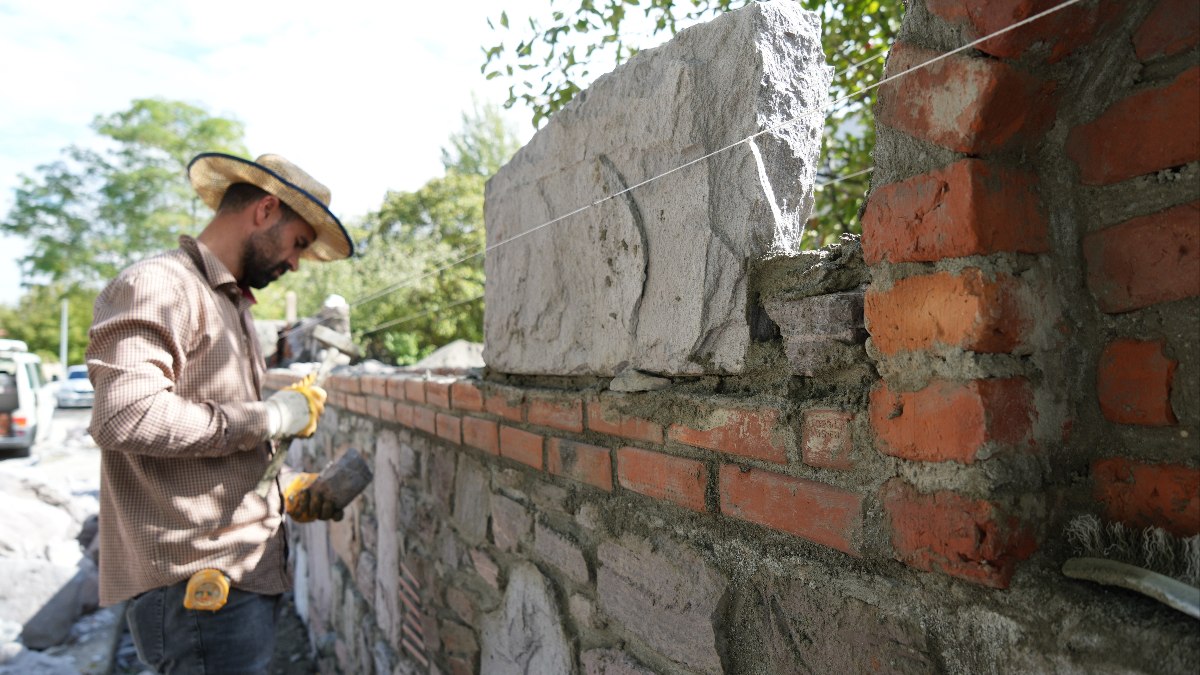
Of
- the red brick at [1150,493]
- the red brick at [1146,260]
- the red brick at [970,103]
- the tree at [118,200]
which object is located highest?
the tree at [118,200]

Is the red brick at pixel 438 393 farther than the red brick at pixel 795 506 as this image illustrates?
Yes

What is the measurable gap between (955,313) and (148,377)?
200 cm

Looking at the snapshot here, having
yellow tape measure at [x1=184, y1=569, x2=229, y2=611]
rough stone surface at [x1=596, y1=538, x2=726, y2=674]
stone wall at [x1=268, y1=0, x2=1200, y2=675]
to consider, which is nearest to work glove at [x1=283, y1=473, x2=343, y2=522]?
yellow tape measure at [x1=184, y1=569, x2=229, y2=611]

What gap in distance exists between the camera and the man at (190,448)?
2.01 m

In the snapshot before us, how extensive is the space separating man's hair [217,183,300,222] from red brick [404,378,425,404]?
0.74 metres

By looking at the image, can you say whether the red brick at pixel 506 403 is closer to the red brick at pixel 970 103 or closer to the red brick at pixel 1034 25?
the red brick at pixel 970 103

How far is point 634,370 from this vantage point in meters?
1.48

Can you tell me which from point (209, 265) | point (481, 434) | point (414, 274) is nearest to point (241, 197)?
point (209, 265)

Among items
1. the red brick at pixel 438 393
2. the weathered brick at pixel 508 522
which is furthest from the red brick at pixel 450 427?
the weathered brick at pixel 508 522

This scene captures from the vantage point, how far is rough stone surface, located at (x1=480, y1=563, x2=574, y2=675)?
67.7 inches

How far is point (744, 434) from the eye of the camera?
3.86 feet

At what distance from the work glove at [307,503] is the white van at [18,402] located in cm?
1373

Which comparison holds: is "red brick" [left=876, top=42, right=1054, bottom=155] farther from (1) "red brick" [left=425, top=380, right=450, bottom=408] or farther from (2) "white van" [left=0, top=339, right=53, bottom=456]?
(2) "white van" [left=0, top=339, right=53, bottom=456]

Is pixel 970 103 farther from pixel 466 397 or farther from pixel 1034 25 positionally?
pixel 466 397
